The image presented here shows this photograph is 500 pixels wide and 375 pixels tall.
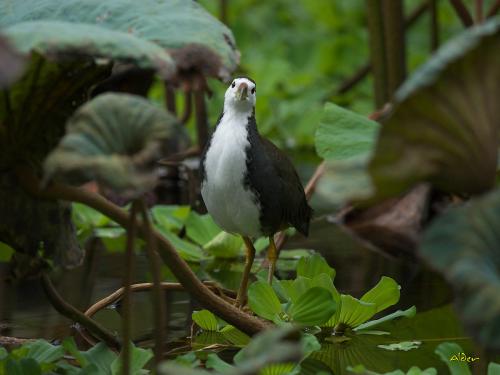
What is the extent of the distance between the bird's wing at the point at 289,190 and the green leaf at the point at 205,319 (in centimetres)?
46

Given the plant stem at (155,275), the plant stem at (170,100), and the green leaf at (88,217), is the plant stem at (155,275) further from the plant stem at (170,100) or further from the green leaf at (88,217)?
the plant stem at (170,100)

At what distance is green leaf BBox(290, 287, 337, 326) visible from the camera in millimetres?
2402

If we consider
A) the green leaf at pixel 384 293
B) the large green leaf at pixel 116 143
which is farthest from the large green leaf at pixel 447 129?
the green leaf at pixel 384 293

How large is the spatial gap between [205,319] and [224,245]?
942 mm

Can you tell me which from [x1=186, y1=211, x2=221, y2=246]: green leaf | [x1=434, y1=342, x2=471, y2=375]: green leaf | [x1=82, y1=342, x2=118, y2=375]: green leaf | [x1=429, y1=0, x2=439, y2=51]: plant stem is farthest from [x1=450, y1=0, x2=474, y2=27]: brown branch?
[x1=82, y1=342, x2=118, y2=375]: green leaf

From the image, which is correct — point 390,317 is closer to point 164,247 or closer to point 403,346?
point 403,346

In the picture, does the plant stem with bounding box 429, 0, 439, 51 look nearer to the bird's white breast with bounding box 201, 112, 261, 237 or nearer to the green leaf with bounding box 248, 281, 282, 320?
the bird's white breast with bounding box 201, 112, 261, 237

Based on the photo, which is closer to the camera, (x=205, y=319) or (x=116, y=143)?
(x=116, y=143)

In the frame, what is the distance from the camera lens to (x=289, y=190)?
2982 millimetres

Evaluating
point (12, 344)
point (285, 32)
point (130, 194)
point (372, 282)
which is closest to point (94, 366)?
point (12, 344)

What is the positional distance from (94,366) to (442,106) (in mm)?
880

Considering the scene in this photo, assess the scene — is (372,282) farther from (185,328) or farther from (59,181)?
(59,181)

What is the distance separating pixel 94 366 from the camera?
2129 mm

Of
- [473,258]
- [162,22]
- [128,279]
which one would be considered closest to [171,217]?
[162,22]
